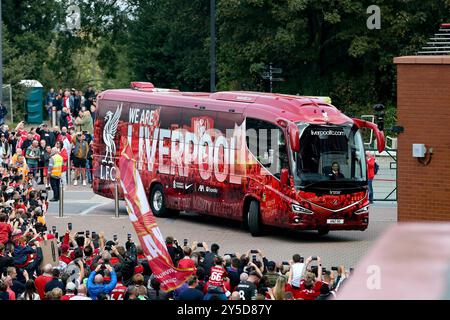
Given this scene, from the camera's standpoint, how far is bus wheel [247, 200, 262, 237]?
79.0 feet

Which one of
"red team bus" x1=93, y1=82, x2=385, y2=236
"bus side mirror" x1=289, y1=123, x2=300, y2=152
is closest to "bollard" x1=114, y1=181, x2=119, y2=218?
"red team bus" x1=93, y1=82, x2=385, y2=236

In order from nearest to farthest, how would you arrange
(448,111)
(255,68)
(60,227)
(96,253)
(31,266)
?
(31,266), (96,253), (448,111), (60,227), (255,68)

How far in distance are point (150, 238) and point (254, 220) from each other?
471 inches

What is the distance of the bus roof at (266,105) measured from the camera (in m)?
23.6

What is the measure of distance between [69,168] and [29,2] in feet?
77.5

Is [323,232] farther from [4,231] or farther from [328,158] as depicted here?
[4,231]

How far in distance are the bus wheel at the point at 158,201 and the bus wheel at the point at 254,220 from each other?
3453mm

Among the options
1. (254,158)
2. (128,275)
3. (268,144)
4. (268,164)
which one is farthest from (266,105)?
(128,275)

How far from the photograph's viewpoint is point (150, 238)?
12.3 m

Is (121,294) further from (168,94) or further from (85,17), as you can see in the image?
(85,17)

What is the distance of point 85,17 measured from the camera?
63938 millimetres

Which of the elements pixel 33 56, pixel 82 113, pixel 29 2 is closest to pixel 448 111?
pixel 82 113

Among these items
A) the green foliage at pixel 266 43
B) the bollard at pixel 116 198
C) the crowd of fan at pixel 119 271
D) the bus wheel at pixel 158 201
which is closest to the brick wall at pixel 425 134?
the crowd of fan at pixel 119 271
